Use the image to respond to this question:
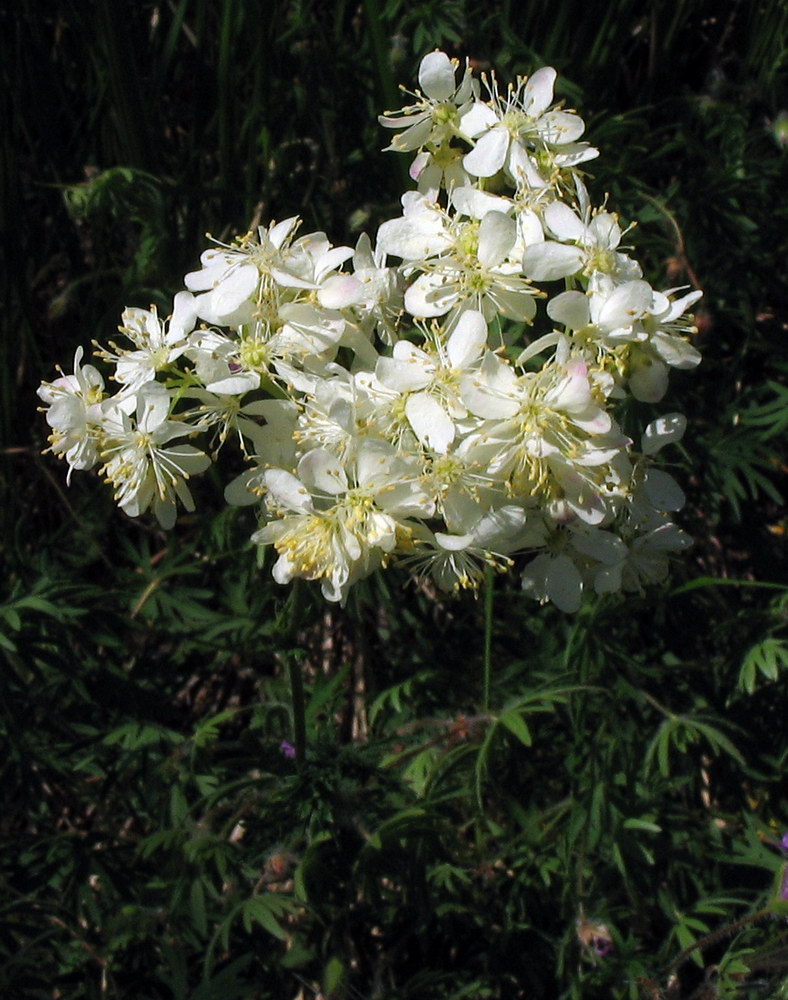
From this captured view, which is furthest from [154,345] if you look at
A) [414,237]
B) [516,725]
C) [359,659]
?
[359,659]

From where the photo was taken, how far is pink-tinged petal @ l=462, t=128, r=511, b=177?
1.29 metres

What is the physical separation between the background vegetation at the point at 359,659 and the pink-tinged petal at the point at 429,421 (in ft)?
2.16

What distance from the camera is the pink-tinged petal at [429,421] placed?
3.59 feet

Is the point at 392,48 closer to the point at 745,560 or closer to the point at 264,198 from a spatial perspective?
the point at 264,198

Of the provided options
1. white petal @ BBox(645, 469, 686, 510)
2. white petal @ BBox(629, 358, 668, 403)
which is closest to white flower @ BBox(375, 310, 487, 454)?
white petal @ BBox(629, 358, 668, 403)

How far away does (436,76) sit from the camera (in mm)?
1364

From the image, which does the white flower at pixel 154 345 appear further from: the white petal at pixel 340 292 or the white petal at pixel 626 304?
the white petal at pixel 626 304

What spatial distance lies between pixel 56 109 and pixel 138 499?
4.97ft

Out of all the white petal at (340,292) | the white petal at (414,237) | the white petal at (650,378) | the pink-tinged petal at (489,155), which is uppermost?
the pink-tinged petal at (489,155)

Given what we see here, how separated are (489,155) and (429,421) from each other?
0.43m

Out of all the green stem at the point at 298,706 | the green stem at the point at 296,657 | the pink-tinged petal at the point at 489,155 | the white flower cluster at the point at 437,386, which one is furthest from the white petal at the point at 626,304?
the green stem at the point at 298,706

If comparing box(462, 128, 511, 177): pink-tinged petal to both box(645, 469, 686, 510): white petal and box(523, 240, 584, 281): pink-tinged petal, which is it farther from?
box(645, 469, 686, 510): white petal

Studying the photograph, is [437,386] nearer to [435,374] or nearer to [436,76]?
[435,374]

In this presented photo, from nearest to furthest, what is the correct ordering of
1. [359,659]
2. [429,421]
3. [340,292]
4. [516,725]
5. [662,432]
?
1. [429,421]
2. [340,292]
3. [662,432]
4. [516,725]
5. [359,659]
